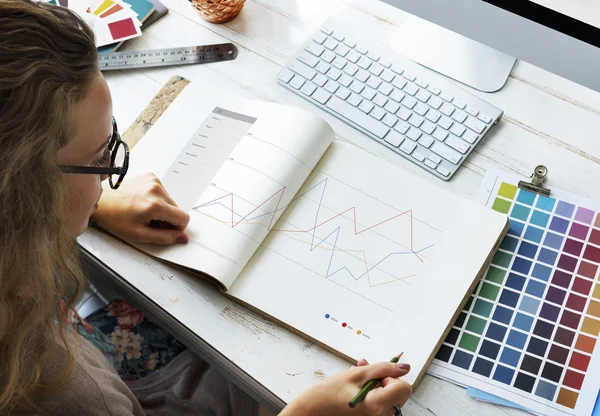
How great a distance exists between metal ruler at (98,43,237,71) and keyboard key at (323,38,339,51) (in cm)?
14

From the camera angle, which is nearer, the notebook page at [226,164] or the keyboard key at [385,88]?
the notebook page at [226,164]

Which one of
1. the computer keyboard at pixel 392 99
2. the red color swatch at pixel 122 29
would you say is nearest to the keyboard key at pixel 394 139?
the computer keyboard at pixel 392 99

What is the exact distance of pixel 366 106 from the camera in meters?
0.94

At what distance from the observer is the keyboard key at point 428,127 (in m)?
0.91

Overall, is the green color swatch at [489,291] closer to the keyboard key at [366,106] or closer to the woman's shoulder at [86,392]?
the keyboard key at [366,106]

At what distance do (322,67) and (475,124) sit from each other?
0.79 ft

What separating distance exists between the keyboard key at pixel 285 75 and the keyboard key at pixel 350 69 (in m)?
0.08

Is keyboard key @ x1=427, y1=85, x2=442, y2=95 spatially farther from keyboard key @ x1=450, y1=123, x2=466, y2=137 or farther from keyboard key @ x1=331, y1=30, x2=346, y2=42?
keyboard key @ x1=331, y1=30, x2=346, y2=42

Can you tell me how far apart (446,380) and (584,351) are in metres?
0.16

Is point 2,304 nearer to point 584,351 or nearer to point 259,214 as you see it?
point 259,214

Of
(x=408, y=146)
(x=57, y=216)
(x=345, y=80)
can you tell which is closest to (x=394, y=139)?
(x=408, y=146)

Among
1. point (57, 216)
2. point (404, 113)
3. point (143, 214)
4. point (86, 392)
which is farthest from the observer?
point (404, 113)

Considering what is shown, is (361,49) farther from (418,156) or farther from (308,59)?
(418,156)

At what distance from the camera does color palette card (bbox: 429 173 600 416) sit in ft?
2.36
